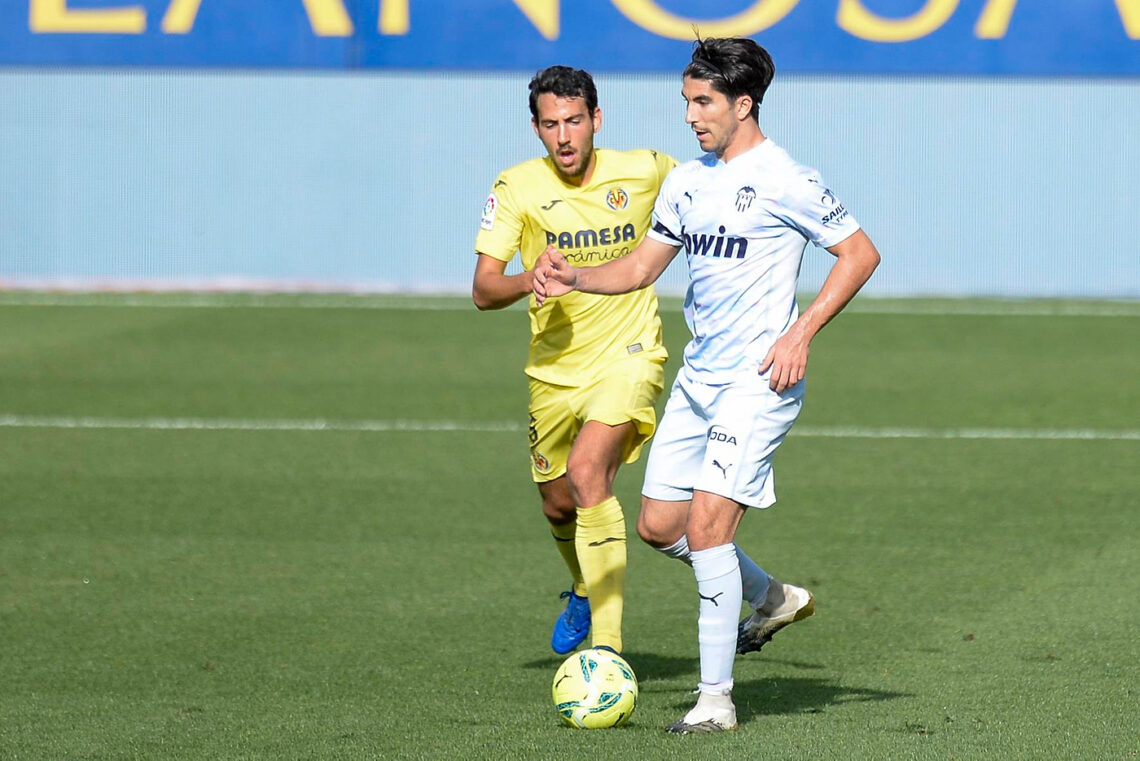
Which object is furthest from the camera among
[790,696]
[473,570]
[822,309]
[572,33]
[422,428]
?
[572,33]

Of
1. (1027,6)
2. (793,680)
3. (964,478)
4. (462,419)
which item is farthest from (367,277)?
(793,680)

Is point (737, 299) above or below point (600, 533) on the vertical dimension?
above

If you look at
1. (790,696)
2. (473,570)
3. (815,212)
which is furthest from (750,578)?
(473,570)

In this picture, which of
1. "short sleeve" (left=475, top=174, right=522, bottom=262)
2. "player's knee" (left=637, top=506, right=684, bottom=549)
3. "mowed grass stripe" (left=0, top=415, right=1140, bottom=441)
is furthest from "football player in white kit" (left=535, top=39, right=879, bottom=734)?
"mowed grass stripe" (left=0, top=415, right=1140, bottom=441)

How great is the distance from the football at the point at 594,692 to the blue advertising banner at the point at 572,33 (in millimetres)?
20185

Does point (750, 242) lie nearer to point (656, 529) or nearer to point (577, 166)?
point (656, 529)

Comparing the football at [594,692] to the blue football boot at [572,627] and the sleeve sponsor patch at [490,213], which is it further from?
the sleeve sponsor patch at [490,213]

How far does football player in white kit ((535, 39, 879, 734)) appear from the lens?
5.27m

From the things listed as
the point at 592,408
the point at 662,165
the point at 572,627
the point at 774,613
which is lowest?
the point at 572,627

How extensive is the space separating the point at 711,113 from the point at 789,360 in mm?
826

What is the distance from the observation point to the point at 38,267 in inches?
1062

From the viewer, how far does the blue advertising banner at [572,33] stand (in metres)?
A: 24.7

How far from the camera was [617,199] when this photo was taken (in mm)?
6688

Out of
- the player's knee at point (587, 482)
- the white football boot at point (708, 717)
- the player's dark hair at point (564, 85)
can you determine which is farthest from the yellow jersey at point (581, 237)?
the white football boot at point (708, 717)
